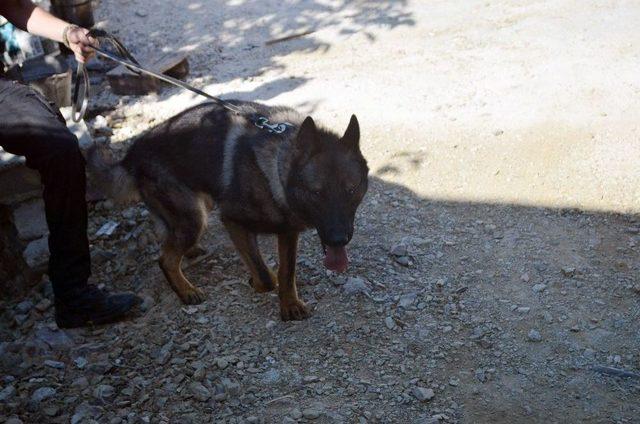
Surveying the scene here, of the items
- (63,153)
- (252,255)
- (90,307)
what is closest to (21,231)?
(90,307)

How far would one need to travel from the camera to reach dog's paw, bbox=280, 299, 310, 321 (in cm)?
441

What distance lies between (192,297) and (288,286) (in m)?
0.73

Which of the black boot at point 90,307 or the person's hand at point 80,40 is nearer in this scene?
the person's hand at point 80,40

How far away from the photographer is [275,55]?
844 cm

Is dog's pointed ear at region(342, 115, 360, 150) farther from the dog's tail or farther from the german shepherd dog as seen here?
the dog's tail

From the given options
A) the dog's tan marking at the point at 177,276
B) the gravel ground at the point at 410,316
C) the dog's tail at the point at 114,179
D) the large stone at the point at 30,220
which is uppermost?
the dog's tail at the point at 114,179

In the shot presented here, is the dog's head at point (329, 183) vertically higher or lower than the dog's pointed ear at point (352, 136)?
lower

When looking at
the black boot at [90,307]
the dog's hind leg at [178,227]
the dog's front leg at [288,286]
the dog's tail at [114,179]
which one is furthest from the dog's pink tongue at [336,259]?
the dog's tail at [114,179]

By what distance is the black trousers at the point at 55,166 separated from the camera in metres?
3.85

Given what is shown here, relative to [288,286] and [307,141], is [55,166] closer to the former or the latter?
[307,141]

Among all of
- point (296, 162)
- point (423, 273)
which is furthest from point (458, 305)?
point (296, 162)

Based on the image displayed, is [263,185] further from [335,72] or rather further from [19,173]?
[335,72]

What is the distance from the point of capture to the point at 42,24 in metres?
4.26

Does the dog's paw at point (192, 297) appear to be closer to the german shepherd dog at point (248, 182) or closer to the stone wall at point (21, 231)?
the german shepherd dog at point (248, 182)
